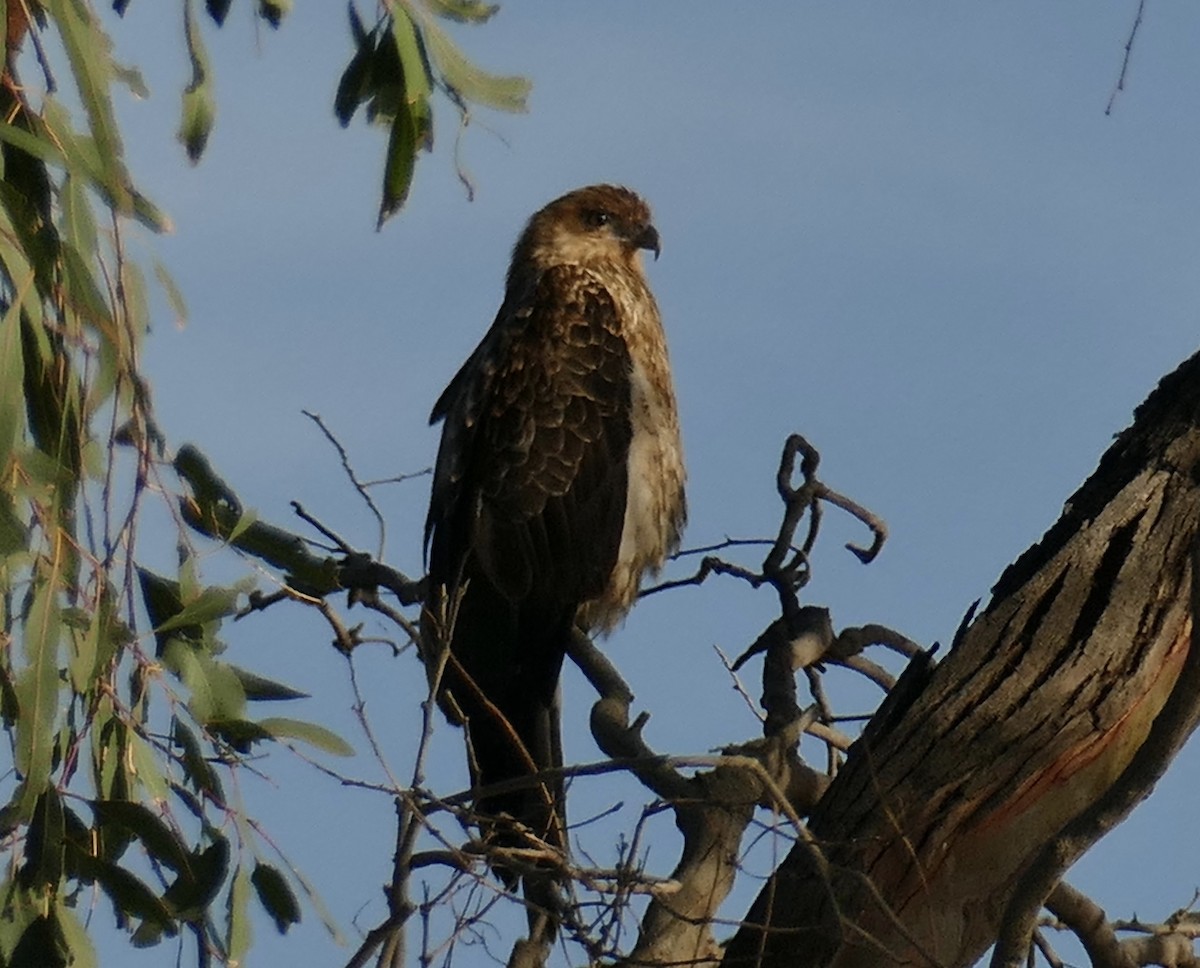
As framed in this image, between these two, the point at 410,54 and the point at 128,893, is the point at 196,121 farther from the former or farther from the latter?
the point at 128,893

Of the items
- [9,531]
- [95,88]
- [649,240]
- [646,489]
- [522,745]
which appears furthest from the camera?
[649,240]

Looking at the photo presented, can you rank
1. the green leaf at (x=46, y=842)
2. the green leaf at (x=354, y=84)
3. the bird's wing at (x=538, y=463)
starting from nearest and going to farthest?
the green leaf at (x=46, y=842)
the green leaf at (x=354, y=84)
the bird's wing at (x=538, y=463)

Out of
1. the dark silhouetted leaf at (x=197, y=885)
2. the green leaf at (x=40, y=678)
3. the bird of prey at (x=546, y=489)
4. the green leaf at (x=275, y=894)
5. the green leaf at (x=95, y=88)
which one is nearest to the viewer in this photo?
the green leaf at (x=95, y=88)

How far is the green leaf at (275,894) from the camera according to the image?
3.12m

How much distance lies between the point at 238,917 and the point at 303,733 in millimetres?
296

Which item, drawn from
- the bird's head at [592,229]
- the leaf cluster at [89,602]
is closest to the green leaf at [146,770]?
the leaf cluster at [89,602]

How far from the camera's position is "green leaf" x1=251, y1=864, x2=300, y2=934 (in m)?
3.12

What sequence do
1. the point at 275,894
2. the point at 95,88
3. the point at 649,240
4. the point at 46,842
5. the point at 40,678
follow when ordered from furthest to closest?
the point at 649,240 → the point at 275,894 → the point at 46,842 → the point at 40,678 → the point at 95,88

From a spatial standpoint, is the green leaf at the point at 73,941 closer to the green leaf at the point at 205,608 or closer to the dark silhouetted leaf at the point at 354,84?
the green leaf at the point at 205,608

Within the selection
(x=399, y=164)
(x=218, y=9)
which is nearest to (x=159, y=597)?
(x=399, y=164)

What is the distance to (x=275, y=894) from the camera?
3.12 m

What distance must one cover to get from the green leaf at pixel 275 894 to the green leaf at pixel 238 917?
0.7 inches

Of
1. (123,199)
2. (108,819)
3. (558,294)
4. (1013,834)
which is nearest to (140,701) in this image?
(108,819)

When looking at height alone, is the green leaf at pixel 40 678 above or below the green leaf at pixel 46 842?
above
